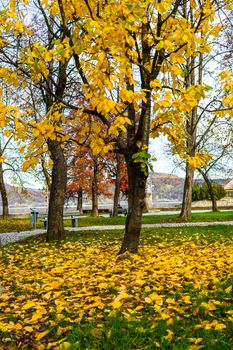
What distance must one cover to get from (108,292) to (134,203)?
2.49 metres

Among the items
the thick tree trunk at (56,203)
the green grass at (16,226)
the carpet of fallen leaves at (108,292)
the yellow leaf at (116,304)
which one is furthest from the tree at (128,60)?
the green grass at (16,226)

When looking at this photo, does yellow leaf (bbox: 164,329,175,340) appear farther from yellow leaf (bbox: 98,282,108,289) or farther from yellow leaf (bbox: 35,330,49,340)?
yellow leaf (bbox: 98,282,108,289)

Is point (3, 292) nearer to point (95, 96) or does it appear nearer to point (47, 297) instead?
point (47, 297)

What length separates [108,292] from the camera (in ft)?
16.0

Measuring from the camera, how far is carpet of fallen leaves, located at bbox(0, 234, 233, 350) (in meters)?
3.74

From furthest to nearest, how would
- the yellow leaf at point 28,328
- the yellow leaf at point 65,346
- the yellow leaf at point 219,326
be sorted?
the yellow leaf at point 28,328 < the yellow leaf at point 219,326 < the yellow leaf at point 65,346

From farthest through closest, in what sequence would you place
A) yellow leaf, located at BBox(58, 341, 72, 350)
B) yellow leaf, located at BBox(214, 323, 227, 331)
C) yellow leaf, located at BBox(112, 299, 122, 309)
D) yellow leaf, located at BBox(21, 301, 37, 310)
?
yellow leaf, located at BBox(21, 301, 37, 310) < yellow leaf, located at BBox(112, 299, 122, 309) < yellow leaf, located at BBox(214, 323, 227, 331) < yellow leaf, located at BBox(58, 341, 72, 350)

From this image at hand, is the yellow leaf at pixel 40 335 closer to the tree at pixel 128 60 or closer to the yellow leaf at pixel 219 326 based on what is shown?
the yellow leaf at pixel 219 326

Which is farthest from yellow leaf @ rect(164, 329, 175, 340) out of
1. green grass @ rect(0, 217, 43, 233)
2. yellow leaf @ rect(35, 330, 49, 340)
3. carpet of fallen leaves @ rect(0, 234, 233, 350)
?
green grass @ rect(0, 217, 43, 233)

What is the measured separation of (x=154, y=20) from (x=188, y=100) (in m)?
2.05

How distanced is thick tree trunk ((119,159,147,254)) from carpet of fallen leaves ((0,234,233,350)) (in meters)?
0.37

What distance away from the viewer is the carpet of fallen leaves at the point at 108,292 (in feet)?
12.3

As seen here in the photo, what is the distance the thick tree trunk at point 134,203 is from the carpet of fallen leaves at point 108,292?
366mm

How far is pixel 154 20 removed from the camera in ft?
22.0
